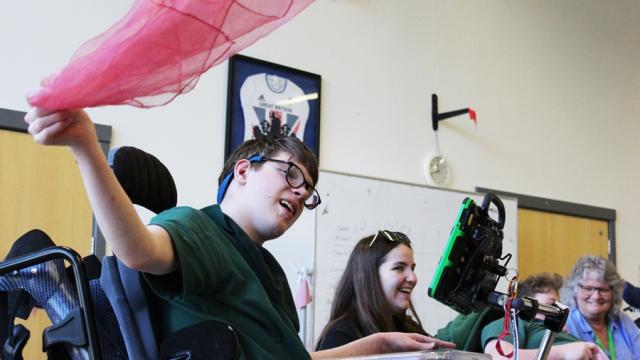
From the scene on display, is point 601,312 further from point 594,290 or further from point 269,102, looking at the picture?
point 269,102

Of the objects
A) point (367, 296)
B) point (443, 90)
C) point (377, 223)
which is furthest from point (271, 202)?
point (443, 90)

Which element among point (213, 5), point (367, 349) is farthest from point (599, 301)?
point (213, 5)

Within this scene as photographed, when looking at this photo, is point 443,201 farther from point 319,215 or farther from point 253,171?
point 253,171

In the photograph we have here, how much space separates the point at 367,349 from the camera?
170cm

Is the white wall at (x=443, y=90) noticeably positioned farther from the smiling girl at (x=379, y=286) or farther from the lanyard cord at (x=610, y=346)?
the lanyard cord at (x=610, y=346)

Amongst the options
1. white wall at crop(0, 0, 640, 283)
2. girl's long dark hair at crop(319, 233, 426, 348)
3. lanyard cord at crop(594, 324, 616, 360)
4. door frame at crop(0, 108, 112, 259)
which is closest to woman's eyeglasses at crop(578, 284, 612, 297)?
lanyard cord at crop(594, 324, 616, 360)

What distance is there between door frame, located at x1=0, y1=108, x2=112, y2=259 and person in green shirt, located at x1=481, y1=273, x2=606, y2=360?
1.90 metres

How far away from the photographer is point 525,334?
2.60 m

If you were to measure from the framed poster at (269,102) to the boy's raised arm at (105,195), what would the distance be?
2.92 metres

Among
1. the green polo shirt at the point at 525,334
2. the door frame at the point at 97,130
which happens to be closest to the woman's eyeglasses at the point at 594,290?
the green polo shirt at the point at 525,334

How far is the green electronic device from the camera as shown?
4.97 feet

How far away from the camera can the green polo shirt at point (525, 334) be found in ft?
7.99

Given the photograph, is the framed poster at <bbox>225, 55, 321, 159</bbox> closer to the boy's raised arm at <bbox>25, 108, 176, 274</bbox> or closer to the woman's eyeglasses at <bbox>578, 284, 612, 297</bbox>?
the woman's eyeglasses at <bbox>578, 284, 612, 297</bbox>

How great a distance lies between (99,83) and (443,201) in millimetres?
4022
